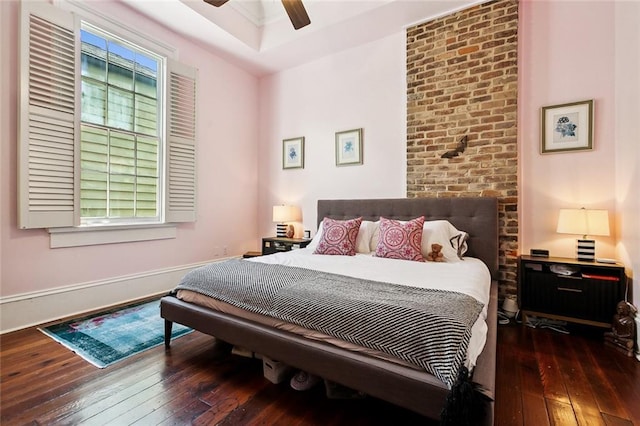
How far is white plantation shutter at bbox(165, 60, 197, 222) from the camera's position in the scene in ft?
11.9

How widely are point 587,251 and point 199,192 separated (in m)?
4.28

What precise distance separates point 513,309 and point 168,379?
2961 millimetres

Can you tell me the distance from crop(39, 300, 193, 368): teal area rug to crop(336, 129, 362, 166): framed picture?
2.71m

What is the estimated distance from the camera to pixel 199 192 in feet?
13.3

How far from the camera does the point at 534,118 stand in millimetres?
2926

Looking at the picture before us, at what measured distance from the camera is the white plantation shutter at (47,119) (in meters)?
2.48

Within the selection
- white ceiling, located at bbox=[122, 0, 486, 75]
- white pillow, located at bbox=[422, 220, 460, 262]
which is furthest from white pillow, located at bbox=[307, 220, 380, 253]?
white ceiling, located at bbox=[122, 0, 486, 75]

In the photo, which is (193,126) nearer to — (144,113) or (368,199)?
Answer: (144,113)

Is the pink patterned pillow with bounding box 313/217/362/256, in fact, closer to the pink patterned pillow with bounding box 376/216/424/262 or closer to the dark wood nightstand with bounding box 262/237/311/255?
the pink patterned pillow with bounding box 376/216/424/262

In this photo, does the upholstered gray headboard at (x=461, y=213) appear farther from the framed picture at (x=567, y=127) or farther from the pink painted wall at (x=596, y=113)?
the framed picture at (x=567, y=127)

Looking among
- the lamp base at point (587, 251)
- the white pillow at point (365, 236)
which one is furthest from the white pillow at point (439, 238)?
the lamp base at point (587, 251)

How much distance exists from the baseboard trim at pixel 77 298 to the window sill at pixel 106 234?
40 cm

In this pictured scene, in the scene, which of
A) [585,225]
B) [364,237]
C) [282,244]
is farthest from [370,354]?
[282,244]

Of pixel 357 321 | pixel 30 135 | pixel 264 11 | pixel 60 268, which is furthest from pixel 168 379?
pixel 264 11
